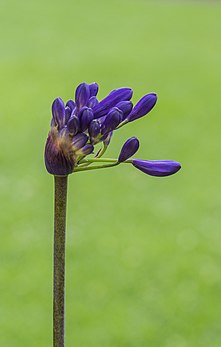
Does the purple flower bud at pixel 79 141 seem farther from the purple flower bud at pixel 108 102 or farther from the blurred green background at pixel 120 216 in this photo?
the blurred green background at pixel 120 216

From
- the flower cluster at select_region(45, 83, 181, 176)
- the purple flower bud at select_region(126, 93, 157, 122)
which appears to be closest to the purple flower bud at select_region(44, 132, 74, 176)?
the flower cluster at select_region(45, 83, 181, 176)

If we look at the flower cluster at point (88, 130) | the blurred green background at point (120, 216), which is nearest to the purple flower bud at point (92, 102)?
the flower cluster at point (88, 130)

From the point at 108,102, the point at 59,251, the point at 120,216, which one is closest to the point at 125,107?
the point at 108,102

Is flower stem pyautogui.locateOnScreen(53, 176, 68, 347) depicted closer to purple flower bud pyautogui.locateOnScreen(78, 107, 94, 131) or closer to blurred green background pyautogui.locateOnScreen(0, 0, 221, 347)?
purple flower bud pyautogui.locateOnScreen(78, 107, 94, 131)

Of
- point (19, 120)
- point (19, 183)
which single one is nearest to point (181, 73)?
point (19, 120)

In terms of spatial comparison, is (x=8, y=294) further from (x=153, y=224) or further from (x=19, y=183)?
(x=19, y=183)

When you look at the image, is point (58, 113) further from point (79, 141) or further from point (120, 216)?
point (120, 216)
